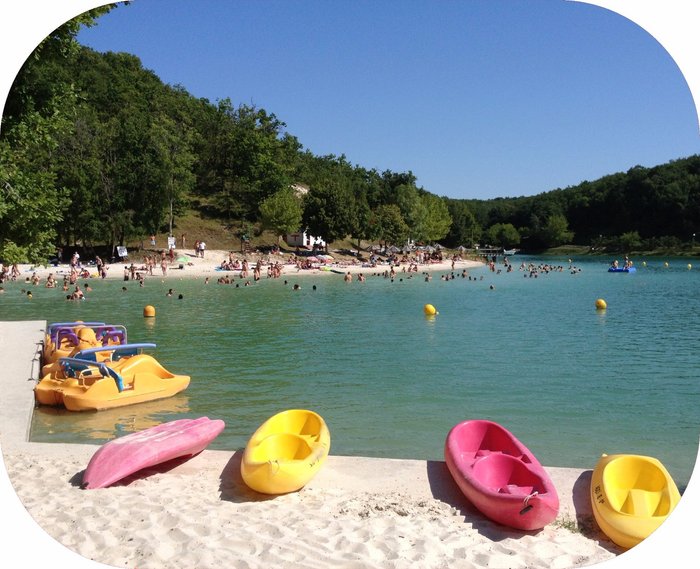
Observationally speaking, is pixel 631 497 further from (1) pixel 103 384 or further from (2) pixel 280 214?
(2) pixel 280 214

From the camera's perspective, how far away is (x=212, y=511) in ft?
15.0

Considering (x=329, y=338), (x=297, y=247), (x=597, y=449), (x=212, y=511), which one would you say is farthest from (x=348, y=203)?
(x=212, y=511)

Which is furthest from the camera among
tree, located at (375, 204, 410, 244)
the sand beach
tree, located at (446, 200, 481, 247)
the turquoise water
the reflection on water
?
tree, located at (446, 200, 481, 247)

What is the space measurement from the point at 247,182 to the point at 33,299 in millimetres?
29334

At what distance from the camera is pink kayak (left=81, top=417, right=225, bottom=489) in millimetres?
5156

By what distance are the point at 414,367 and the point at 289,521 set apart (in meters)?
9.37

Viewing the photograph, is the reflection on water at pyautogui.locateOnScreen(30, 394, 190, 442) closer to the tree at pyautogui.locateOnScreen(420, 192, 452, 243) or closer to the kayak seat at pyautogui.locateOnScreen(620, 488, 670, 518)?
the kayak seat at pyautogui.locateOnScreen(620, 488, 670, 518)

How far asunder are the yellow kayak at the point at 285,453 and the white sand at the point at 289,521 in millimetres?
145

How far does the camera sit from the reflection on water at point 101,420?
8.27m

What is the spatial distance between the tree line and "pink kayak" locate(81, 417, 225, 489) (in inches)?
98.9

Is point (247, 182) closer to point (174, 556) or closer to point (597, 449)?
point (597, 449)

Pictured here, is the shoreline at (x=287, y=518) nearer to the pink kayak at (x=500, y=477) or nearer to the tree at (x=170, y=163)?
the pink kayak at (x=500, y=477)

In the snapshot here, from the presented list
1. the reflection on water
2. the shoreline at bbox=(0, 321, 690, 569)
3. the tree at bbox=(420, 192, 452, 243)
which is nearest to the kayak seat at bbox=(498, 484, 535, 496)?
the shoreline at bbox=(0, 321, 690, 569)

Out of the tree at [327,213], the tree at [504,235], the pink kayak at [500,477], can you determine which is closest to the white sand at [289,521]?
the pink kayak at [500,477]
